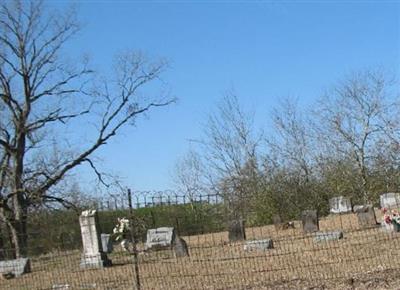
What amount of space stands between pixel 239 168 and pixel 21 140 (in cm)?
1504

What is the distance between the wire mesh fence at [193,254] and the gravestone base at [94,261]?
1.0 inches

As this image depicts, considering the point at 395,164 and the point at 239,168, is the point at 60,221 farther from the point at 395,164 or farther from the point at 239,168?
the point at 239,168

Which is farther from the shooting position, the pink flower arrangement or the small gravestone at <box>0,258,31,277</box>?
the small gravestone at <box>0,258,31,277</box>

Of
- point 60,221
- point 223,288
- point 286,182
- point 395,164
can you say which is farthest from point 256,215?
point 223,288

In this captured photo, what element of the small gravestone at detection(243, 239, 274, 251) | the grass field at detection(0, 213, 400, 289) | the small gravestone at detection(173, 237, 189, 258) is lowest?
the grass field at detection(0, 213, 400, 289)

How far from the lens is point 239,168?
37.7 metres

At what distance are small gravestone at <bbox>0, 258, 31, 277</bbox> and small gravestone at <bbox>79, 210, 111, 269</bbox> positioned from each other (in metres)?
2.01

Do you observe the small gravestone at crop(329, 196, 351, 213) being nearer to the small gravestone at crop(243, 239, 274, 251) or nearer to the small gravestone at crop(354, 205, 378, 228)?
the small gravestone at crop(354, 205, 378, 228)

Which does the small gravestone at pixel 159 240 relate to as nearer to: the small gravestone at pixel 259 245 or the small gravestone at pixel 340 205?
the small gravestone at pixel 259 245

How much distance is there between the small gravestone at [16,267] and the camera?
1689cm

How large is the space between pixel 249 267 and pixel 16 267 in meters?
7.98

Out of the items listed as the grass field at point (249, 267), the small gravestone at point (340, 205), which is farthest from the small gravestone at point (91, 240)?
the small gravestone at point (340, 205)

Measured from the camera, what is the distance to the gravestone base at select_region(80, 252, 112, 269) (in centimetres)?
1580

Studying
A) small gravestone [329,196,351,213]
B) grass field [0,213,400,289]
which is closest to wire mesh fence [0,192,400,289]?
grass field [0,213,400,289]
